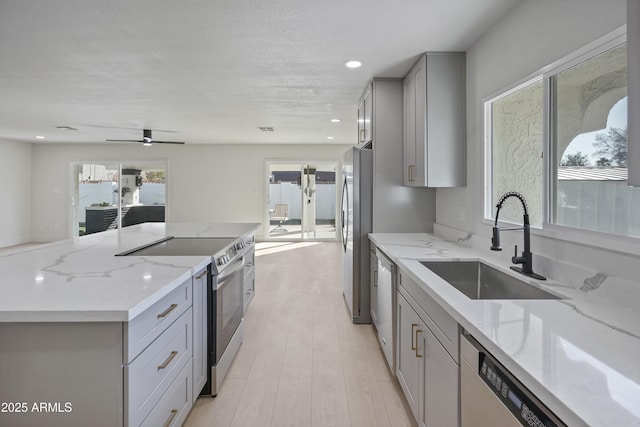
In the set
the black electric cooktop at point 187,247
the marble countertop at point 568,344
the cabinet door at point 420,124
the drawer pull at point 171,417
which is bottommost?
the drawer pull at point 171,417

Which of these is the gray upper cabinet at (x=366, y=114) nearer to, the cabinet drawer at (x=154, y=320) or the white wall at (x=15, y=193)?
the cabinet drawer at (x=154, y=320)

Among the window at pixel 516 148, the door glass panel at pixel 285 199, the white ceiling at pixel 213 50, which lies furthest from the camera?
the door glass panel at pixel 285 199

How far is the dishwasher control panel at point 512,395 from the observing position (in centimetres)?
77

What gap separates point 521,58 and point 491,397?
6.33 feet

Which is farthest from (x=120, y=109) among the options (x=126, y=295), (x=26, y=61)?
(x=126, y=295)

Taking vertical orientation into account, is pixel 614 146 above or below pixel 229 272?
above

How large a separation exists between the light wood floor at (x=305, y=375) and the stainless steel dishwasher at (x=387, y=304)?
0.18 metres

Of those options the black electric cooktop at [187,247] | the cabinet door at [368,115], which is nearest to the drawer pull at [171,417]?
the black electric cooktop at [187,247]

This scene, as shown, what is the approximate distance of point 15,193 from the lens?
8.11m

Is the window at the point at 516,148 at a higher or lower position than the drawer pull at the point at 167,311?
higher

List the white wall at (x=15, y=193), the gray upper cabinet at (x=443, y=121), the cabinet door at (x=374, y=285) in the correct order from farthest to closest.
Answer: the white wall at (x=15, y=193) → the cabinet door at (x=374, y=285) → the gray upper cabinet at (x=443, y=121)

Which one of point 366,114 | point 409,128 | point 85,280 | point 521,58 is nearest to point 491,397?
point 85,280

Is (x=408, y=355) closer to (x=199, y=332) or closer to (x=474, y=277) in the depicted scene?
(x=474, y=277)

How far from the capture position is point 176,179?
8.57m
